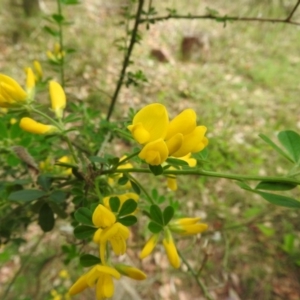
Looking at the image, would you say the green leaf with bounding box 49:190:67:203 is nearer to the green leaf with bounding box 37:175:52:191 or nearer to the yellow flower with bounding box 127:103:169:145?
the green leaf with bounding box 37:175:52:191

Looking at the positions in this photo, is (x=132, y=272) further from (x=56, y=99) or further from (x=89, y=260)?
(x=56, y=99)

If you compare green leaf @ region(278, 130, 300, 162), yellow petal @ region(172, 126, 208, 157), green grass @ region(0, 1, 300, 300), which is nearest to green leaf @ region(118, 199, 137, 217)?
yellow petal @ region(172, 126, 208, 157)

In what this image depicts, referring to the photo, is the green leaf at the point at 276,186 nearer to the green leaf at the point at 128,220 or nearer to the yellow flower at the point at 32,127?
the green leaf at the point at 128,220

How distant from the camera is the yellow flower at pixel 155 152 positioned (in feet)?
1.22

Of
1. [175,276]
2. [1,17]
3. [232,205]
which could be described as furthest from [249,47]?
[175,276]

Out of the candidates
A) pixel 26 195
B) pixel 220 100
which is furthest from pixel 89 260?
pixel 220 100

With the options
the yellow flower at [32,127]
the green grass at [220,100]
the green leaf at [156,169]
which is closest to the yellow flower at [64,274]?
the green grass at [220,100]

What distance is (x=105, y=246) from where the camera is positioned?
1.50 feet

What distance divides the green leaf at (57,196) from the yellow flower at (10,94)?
0.15 meters

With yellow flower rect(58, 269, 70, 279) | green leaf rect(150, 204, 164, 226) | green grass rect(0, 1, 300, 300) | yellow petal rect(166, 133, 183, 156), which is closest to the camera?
yellow petal rect(166, 133, 183, 156)

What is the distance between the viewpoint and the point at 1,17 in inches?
117

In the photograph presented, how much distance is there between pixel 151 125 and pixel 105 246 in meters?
0.18

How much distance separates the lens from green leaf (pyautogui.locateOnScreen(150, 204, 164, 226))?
0.48 m

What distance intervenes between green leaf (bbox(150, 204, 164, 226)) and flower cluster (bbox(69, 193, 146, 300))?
42mm
